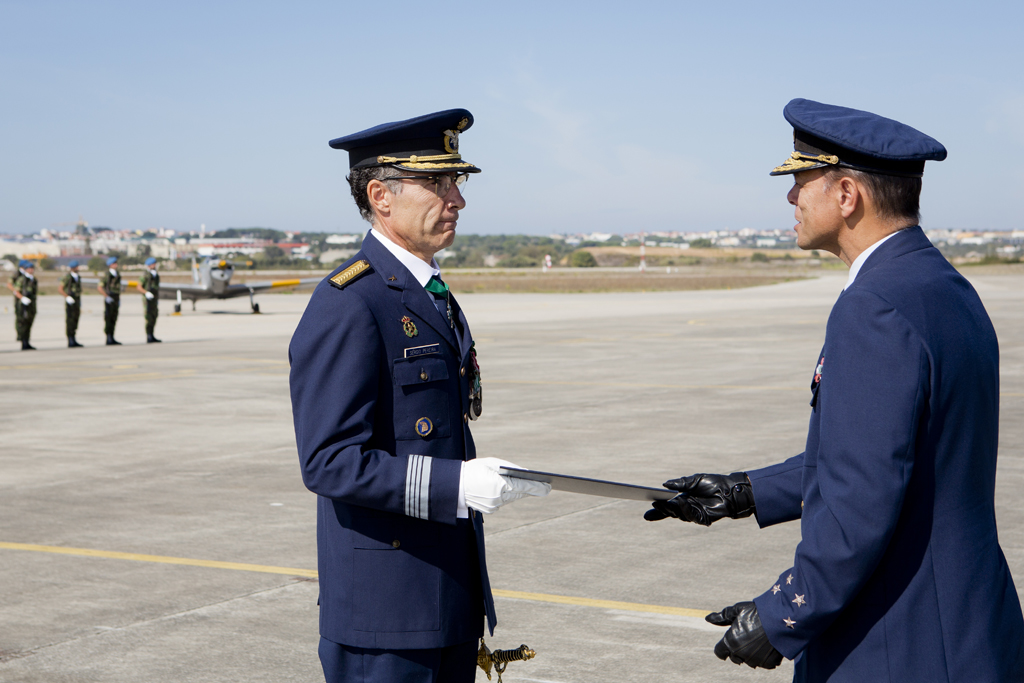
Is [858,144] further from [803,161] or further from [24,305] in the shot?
[24,305]

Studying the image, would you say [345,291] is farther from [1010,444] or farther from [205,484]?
[1010,444]

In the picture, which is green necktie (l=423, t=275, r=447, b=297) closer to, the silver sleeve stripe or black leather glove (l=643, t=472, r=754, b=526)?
the silver sleeve stripe

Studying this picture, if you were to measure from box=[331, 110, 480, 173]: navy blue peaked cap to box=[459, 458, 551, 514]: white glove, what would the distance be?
2.83 feet

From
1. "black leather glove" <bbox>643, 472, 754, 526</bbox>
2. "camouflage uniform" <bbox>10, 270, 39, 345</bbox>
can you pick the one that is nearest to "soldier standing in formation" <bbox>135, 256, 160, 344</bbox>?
"camouflage uniform" <bbox>10, 270, 39, 345</bbox>

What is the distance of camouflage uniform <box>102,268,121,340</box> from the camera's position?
2566cm

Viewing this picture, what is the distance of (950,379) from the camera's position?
2.21 metres

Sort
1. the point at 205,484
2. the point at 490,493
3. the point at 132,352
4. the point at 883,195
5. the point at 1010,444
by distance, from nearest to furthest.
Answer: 1. the point at 883,195
2. the point at 490,493
3. the point at 205,484
4. the point at 1010,444
5. the point at 132,352

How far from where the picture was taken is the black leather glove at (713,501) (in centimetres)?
296

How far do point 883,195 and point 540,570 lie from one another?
443 cm

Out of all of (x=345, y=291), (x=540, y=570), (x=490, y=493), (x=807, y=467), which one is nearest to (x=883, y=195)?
(x=807, y=467)

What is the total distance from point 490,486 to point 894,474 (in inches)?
39.0

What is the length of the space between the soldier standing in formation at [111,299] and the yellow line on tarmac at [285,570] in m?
19.6

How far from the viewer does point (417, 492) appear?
2600 mm

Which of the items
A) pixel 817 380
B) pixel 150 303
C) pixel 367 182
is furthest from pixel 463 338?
pixel 150 303
